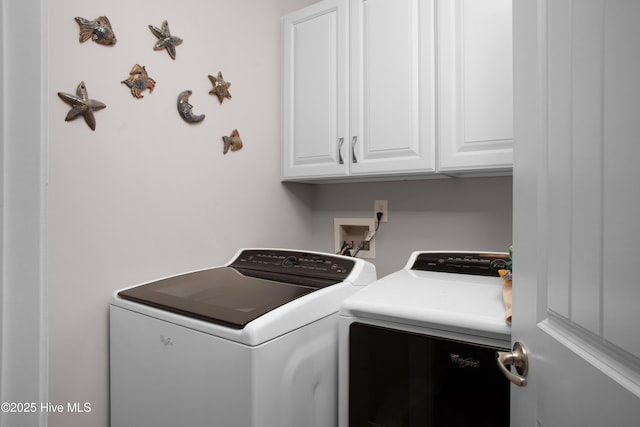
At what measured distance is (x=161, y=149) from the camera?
1340mm

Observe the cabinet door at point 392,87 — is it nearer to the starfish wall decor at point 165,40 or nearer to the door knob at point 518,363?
the starfish wall decor at point 165,40

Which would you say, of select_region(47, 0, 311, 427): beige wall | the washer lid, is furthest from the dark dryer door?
select_region(47, 0, 311, 427): beige wall

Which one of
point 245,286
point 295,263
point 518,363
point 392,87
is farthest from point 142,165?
point 518,363

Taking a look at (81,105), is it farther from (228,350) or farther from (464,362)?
(464,362)

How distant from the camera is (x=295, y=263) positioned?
57.0 inches

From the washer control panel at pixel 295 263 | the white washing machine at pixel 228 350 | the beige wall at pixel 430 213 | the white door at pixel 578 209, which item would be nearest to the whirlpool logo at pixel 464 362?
the white door at pixel 578 209

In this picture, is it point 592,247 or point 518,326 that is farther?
point 518,326

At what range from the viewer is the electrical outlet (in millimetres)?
1854

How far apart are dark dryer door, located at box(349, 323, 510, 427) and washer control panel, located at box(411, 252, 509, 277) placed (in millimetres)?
574

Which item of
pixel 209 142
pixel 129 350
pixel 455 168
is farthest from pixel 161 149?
pixel 455 168

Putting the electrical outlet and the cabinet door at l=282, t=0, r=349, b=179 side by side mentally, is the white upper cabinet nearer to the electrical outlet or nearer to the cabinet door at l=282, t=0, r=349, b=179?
the cabinet door at l=282, t=0, r=349, b=179

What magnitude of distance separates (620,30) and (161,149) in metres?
1.38

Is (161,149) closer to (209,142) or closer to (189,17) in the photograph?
(209,142)

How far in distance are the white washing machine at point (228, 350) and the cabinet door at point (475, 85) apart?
25.1 inches
